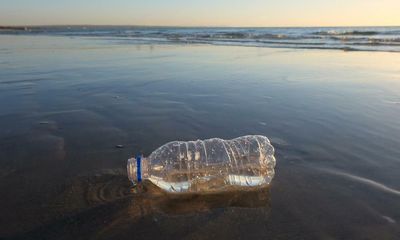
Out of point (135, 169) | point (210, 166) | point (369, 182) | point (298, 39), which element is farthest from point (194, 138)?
point (298, 39)

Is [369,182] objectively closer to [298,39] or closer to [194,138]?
[194,138]

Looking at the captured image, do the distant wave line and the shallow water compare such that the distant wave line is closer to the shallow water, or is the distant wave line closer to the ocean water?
the shallow water

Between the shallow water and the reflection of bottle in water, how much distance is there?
0.41 feet

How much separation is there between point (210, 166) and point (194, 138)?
25.6 inches

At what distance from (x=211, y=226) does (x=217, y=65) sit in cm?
673

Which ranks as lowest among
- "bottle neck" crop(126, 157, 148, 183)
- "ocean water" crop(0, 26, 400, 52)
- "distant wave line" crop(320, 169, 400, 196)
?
"distant wave line" crop(320, 169, 400, 196)

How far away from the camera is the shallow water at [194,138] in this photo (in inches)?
74.7

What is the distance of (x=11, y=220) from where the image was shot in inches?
74.8

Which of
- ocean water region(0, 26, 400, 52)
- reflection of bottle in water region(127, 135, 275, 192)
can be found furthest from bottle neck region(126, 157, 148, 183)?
ocean water region(0, 26, 400, 52)

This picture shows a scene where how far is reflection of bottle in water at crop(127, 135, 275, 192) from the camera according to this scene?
2.38 meters

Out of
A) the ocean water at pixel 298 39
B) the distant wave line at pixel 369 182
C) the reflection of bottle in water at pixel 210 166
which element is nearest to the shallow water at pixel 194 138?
the distant wave line at pixel 369 182

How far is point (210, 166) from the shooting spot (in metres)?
2.59

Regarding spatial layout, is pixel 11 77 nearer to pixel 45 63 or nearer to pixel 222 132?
pixel 45 63

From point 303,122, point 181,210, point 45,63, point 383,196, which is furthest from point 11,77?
point 383,196
